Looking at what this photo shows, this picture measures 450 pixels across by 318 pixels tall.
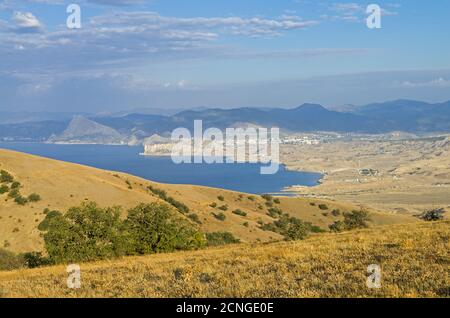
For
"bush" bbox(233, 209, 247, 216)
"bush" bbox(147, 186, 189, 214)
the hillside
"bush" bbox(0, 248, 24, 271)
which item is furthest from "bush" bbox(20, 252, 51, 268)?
"bush" bbox(233, 209, 247, 216)

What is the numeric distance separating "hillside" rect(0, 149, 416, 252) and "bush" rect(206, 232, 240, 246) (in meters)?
2.41

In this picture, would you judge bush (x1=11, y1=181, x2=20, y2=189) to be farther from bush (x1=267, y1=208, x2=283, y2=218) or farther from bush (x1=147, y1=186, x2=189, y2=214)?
bush (x1=267, y1=208, x2=283, y2=218)

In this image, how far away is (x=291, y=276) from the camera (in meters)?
16.3

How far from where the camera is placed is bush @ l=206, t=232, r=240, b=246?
174 feet

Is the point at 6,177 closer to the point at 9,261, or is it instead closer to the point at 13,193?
the point at 13,193

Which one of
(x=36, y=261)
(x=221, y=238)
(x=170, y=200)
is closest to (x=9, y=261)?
(x=36, y=261)

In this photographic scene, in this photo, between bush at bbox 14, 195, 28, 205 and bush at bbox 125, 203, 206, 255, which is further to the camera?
bush at bbox 14, 195, 28, 205

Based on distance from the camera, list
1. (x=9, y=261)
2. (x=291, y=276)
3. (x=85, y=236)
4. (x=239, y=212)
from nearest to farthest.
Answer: (x=291, y=276), (x=85, y=236), (x=9, y=261), (x=239, y=212)

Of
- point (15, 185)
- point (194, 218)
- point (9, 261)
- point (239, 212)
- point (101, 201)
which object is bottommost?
point (239, 212)

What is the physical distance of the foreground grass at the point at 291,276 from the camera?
13.8m

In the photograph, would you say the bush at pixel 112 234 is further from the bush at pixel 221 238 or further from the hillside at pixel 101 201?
the hillside at pixel 101 201

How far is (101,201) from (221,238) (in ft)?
50.5
